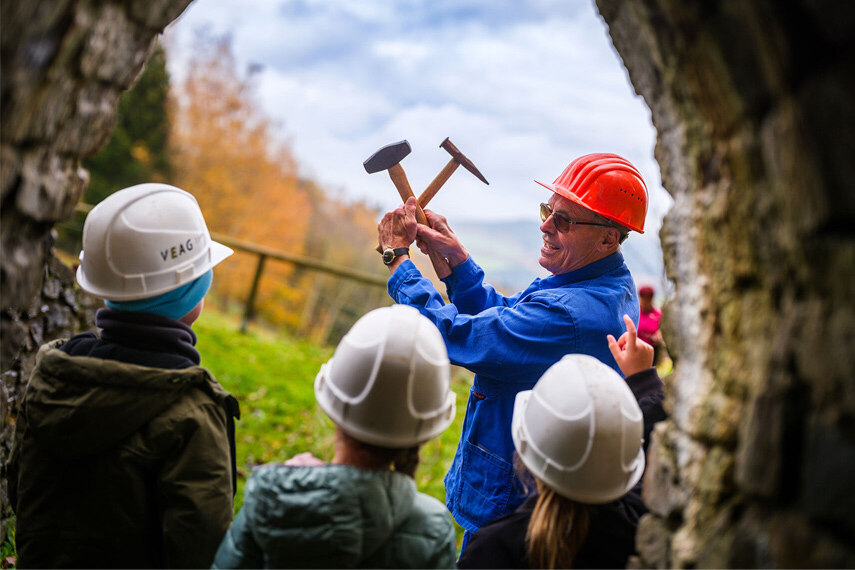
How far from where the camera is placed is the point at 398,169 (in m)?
3.52

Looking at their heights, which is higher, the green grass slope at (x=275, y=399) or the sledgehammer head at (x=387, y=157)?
the sledgehammer head at (x=387, y=157)

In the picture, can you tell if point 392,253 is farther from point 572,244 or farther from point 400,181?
point 572,244

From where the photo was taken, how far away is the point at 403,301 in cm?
297

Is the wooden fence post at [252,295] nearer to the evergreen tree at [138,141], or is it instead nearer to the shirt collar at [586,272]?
the shirt collar at [586,272]

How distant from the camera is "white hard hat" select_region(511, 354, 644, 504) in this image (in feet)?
6.41

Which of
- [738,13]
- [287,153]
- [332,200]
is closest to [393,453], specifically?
[738,13]

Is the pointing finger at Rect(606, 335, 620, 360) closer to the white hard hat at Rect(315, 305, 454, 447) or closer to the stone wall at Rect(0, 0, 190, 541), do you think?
the white hard hat at Rect(315, 305, 454, 447)

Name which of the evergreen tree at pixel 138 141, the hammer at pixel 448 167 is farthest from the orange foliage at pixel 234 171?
the hammer at pixel 448 167

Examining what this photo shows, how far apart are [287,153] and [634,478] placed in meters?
30.3

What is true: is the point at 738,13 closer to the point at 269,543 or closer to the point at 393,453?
the point at 393,453

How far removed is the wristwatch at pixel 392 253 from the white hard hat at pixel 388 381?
1.26 meters

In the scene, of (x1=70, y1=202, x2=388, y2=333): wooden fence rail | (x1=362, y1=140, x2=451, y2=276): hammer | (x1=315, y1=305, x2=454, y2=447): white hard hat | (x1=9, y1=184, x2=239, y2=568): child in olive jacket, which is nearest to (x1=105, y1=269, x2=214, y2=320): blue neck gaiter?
(x1=9, y1=184, x2=239, y2=568): child in olive jacket

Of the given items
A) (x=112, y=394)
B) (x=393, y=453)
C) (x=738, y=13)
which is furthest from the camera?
(x=112, y=394)

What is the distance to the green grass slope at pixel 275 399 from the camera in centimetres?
590
